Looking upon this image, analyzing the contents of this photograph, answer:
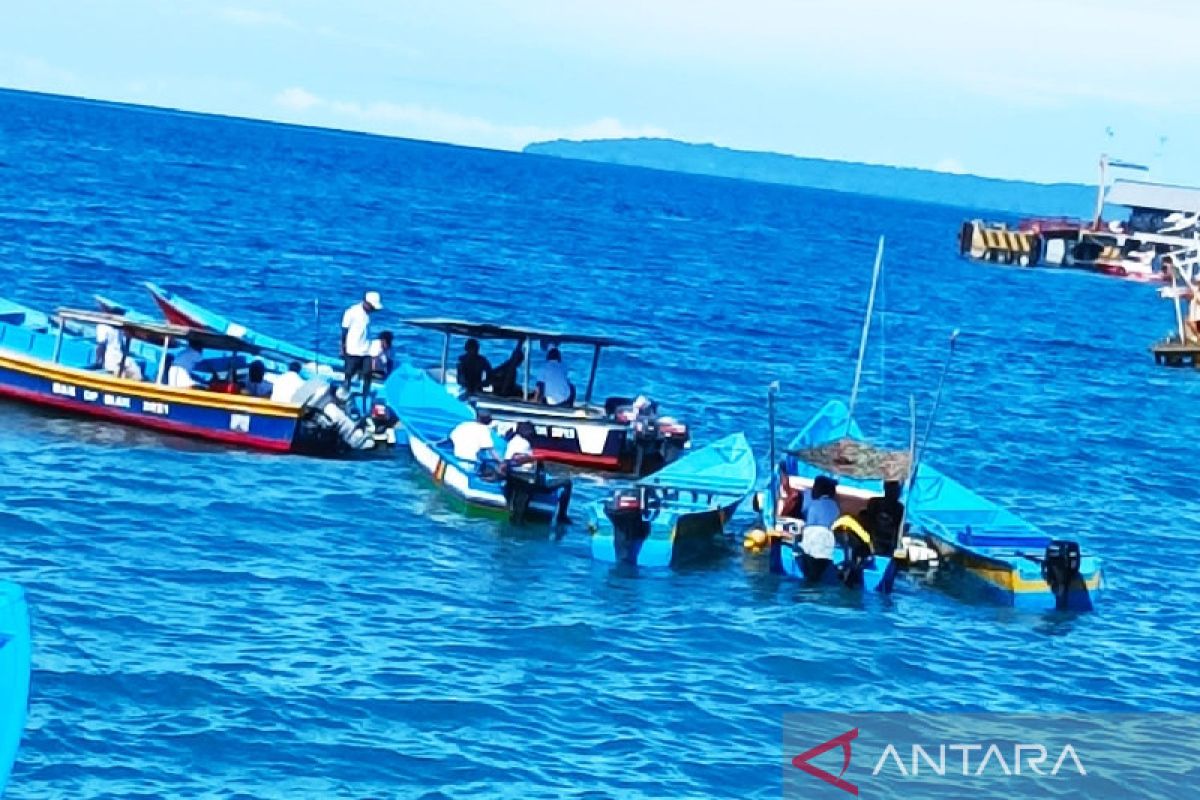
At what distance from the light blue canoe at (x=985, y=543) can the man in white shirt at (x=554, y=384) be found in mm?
5396

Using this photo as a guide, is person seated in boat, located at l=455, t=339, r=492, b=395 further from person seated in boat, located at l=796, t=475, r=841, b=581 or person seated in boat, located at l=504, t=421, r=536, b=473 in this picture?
person seated in boat, located at l=796, t=475, r=841, b=581

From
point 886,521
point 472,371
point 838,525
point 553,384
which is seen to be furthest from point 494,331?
point 838,525

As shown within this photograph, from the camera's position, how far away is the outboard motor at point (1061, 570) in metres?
27.1

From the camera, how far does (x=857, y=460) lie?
96.2 ft

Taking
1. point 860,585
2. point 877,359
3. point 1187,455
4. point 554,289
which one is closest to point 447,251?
point 554,289

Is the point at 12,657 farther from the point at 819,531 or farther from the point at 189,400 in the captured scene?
the point at 189,400

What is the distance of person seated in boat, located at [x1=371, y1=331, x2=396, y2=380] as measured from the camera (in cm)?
3534

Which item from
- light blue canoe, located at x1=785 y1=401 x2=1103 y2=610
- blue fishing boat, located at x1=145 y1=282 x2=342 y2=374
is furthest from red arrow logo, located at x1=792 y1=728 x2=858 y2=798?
blue fishing boat, located at x1=145 y1=282 x2=342 y2=374

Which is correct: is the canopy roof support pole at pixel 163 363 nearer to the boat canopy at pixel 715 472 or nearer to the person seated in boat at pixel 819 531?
the boat canopy at pixel 715 472

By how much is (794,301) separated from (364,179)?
84157 mm

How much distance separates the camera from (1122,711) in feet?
75.6

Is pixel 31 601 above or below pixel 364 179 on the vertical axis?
below

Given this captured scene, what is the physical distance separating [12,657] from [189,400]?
1943cm

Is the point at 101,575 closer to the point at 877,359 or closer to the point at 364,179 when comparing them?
the point at 877,359
